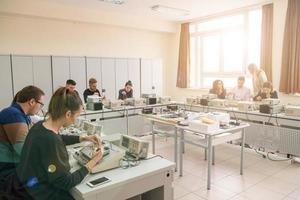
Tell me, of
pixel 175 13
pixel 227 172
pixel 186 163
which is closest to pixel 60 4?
pixel 175 13

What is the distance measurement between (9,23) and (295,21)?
5.49 metres

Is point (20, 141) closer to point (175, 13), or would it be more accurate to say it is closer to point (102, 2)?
point (102, 2)

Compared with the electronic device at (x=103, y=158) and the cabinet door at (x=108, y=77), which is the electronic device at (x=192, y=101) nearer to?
the cabinet door at (x=108, y=77)

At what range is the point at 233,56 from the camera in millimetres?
6199

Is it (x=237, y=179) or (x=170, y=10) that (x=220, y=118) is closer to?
(x=237, y=179)

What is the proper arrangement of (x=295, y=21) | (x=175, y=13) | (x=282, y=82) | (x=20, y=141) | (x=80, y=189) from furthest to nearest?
(x=175, y=13) < (x=282, y=82) < (x=295, y=21) < (x=20, y=141) < (x=80, y=189)

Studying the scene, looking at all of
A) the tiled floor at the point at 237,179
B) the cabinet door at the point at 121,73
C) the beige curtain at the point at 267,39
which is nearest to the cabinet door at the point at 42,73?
the cabinet door at the point at 121,73

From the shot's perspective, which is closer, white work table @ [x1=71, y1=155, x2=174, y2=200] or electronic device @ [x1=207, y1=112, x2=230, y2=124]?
white work table @ [x1=71, y1=155, x2=174, y2=200]

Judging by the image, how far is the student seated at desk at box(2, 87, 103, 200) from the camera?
1.34 meters

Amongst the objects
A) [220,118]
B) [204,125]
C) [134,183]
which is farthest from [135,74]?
[134,183]

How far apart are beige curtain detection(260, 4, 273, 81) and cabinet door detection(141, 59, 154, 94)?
2820 mm

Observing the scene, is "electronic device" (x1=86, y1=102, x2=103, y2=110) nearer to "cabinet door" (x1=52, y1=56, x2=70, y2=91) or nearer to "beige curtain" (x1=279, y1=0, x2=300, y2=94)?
"cabinet door" (x1=52, y1=56, x2=70, y2=91)

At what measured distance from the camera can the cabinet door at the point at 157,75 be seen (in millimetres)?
6949

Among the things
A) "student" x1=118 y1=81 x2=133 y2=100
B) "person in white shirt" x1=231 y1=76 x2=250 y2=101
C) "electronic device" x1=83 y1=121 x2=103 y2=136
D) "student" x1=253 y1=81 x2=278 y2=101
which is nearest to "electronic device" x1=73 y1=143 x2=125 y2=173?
"electronic device" x1=83 y1=121 x2=103 y2=136
